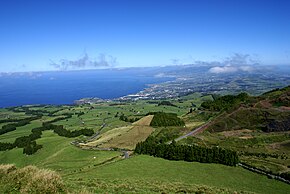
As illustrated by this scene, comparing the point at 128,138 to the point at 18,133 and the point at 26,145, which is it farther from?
the point at 18,133

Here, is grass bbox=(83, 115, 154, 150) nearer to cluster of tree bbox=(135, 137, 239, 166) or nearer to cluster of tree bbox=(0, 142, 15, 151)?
cluster of tree bbox=(135, 137, 239, 166)

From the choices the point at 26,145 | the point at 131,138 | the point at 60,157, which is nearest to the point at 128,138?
the point at 131,138

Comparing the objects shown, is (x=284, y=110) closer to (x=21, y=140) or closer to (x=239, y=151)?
(x=239, y=151)

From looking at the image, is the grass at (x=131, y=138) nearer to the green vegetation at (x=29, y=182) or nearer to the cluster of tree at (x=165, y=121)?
the cluster of tree at (x=165, y=121)

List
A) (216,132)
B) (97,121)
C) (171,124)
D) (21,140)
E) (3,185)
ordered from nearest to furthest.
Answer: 1. (3,185)
2. (216,132)
3. (171,124)
4. (21,140)
5. (97,121)

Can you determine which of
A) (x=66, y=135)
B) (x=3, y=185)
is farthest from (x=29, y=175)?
(x=66, y=135)

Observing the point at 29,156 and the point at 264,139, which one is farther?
the point at 29,156
